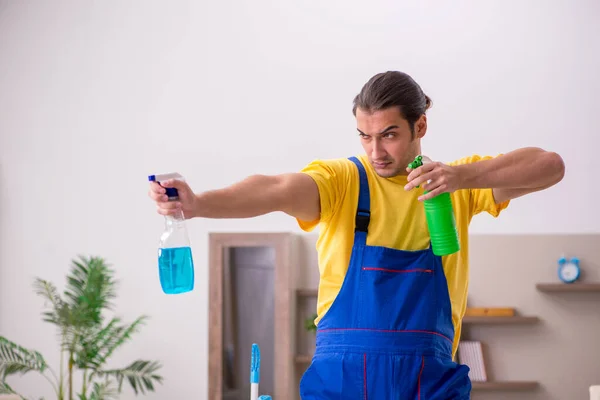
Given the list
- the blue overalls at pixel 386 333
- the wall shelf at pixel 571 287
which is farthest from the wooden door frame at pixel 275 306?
the blue overalls at pixel 386 333

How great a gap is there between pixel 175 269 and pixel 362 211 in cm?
46

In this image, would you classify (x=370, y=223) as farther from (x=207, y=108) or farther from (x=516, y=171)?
(x=207, y=108)

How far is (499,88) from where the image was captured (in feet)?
17.0

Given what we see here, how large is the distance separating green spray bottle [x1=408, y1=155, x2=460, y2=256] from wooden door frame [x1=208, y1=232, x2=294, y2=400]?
302 cm

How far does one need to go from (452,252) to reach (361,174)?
29 centimetres

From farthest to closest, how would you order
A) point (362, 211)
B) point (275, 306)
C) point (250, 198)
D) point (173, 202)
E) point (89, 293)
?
point (89, 293) < point (275, 306) < point (362, 211) < point (250, 198) < point (173, 202)

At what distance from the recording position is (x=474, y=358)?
4898 millimetres

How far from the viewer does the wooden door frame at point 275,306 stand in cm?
479

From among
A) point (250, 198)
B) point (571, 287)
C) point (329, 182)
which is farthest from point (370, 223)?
point (571, 287)

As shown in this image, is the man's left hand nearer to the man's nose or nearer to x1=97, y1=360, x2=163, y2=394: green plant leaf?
the man's nose

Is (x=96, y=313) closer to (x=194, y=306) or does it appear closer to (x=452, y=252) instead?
(x=194, y=306)

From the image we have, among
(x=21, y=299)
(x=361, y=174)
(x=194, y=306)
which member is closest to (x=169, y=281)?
(x=361, y=174)

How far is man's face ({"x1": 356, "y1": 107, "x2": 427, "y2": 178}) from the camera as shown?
1898 millimetres

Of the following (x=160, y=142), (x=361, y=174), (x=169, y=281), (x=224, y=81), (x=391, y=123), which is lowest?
(x=169, y=281)
